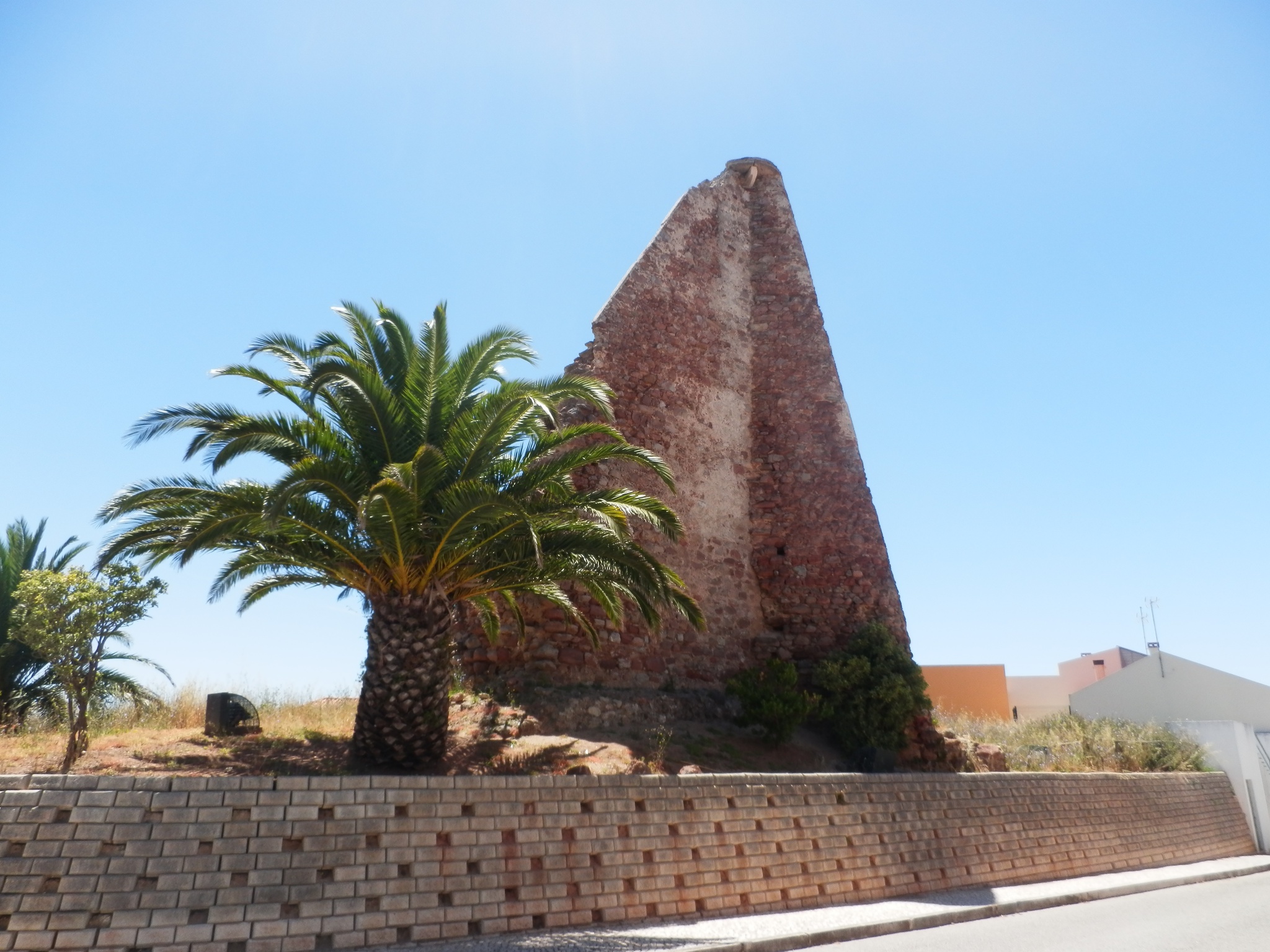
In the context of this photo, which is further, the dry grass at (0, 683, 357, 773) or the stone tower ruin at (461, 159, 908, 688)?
the stone tower ruin at (461, 159, 908, 688)

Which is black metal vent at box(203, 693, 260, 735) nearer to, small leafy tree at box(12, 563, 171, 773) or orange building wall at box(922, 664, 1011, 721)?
small leafy tree at box(12, 563, 171, 773)

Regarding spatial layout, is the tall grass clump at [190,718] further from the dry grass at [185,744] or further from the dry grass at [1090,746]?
the dry grass at [1090,746]

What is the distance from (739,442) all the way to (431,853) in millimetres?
10640

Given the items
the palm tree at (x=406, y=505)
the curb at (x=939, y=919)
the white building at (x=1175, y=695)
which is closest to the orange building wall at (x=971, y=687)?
the white building at (x=1175, y=695)

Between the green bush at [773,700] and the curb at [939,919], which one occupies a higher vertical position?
the green bush at [773,700]

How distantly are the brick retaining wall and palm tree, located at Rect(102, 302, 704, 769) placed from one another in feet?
5.24

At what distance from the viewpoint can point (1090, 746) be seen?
62.0 feet

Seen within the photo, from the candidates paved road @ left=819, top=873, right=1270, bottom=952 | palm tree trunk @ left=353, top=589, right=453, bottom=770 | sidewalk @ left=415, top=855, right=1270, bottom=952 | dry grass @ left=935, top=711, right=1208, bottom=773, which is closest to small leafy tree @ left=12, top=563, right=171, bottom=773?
palm tree trunk @ left=353, top=589, right=453, bottom=770

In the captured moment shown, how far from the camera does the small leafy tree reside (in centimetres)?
924

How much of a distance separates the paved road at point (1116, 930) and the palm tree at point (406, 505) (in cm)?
389

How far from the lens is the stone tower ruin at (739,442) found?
49.5 ft

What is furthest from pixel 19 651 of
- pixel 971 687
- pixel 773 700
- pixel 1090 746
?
pixel 971 687

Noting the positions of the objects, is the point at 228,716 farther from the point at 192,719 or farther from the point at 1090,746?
the point at 1090,746

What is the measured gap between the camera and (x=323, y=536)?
28.5 ft
